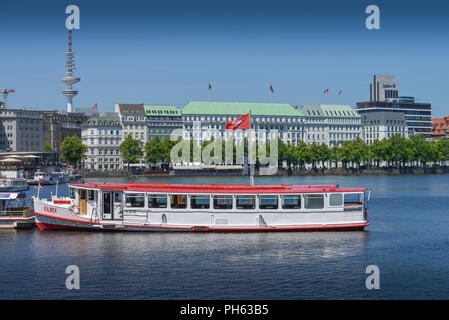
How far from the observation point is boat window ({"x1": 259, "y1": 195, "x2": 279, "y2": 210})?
5078 centimetres

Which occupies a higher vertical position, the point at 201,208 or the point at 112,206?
the point at 112,206

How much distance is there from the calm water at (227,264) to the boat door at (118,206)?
1684mm

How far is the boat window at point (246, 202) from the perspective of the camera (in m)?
50.6

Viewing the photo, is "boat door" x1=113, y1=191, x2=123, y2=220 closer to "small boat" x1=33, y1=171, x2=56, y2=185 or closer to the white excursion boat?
the white excursion boat

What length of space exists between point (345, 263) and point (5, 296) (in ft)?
61.0

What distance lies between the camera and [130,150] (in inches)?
7574

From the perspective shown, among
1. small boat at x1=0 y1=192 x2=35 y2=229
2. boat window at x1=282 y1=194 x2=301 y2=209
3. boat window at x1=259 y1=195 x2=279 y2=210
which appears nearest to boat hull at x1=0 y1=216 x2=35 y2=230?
small boat at x1=0 y1=192 x2=35 y2=229

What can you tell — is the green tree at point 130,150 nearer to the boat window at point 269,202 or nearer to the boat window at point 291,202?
the boat window at point 269,202

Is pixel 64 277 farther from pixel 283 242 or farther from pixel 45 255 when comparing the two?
pixel 283 242

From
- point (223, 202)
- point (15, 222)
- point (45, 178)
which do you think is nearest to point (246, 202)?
point (223, 202)

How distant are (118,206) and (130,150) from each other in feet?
469

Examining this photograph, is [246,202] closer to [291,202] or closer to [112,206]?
[291,202]

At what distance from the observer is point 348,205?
5225 cm
